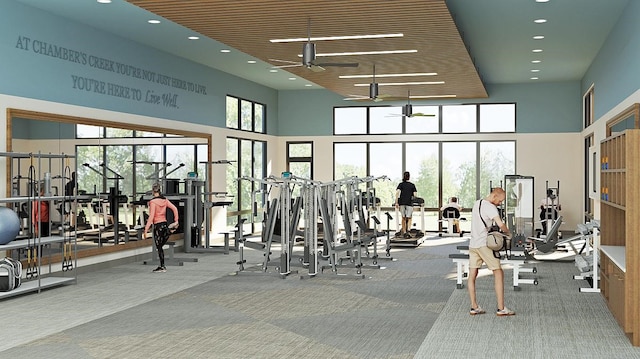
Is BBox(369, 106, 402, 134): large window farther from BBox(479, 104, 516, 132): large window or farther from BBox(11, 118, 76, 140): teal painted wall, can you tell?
BBox(11, 118, 76, 140): teal painted wall

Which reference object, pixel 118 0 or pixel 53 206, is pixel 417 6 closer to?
pixel 118 0

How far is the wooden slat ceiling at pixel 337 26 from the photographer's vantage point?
27.5 feet

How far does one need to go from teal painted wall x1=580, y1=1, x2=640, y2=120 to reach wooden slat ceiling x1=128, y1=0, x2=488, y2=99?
7.22ft

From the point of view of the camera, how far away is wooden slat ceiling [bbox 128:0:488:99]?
8.39m

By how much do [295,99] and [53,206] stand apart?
422 inches

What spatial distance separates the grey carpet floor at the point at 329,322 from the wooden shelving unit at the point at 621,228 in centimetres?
24

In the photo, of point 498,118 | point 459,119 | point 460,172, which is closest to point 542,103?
point 498,118

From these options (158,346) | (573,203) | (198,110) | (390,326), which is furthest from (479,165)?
(158,346)

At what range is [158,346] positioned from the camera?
6.36m

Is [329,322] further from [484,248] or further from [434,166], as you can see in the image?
[434,166]

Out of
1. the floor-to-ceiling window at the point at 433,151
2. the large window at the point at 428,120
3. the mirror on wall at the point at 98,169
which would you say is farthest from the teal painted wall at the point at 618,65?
the mirror on wall at the point at 98,169

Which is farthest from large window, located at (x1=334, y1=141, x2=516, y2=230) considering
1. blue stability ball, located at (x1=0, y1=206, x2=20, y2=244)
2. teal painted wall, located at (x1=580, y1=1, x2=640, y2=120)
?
blue stability ball, located at (x1=0, y1=206, x2=20, y2=244)

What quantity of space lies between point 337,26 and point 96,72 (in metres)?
4.26

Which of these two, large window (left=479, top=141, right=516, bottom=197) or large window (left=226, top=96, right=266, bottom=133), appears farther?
large window (left=479, top=141, right=516, bottom=197)
